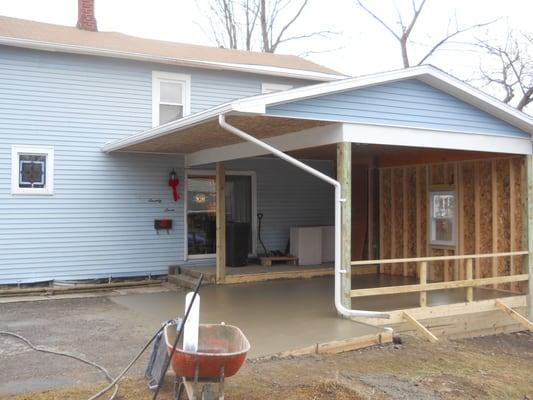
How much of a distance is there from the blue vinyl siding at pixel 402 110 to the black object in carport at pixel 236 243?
15.4ft

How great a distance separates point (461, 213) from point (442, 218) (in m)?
0.52

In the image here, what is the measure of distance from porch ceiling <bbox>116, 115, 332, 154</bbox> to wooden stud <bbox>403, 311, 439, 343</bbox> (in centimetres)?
275

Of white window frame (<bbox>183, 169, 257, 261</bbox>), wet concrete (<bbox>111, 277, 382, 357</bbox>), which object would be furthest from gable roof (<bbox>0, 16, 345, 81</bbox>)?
wet concrete (<bbox>111, 277, 382, 357</bbox>)

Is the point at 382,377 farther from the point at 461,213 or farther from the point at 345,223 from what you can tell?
the point at 461,213

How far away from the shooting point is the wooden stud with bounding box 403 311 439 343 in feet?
23.8

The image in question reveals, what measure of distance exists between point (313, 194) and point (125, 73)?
5.02 metres

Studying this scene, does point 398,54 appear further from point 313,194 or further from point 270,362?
point 270,362

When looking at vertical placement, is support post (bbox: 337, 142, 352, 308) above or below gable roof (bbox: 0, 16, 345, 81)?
below

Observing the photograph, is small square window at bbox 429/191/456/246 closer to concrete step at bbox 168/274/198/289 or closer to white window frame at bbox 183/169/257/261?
white window frame at bbox 183/169/257/261

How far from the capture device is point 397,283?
10812 millimetres

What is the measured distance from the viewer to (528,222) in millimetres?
9062

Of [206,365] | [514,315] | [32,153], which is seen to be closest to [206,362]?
[206,365]

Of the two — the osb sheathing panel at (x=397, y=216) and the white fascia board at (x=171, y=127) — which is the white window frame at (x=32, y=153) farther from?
the osb sheathing panel at (x=397, y=216)

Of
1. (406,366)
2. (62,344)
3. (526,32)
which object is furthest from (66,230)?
(526,32)
